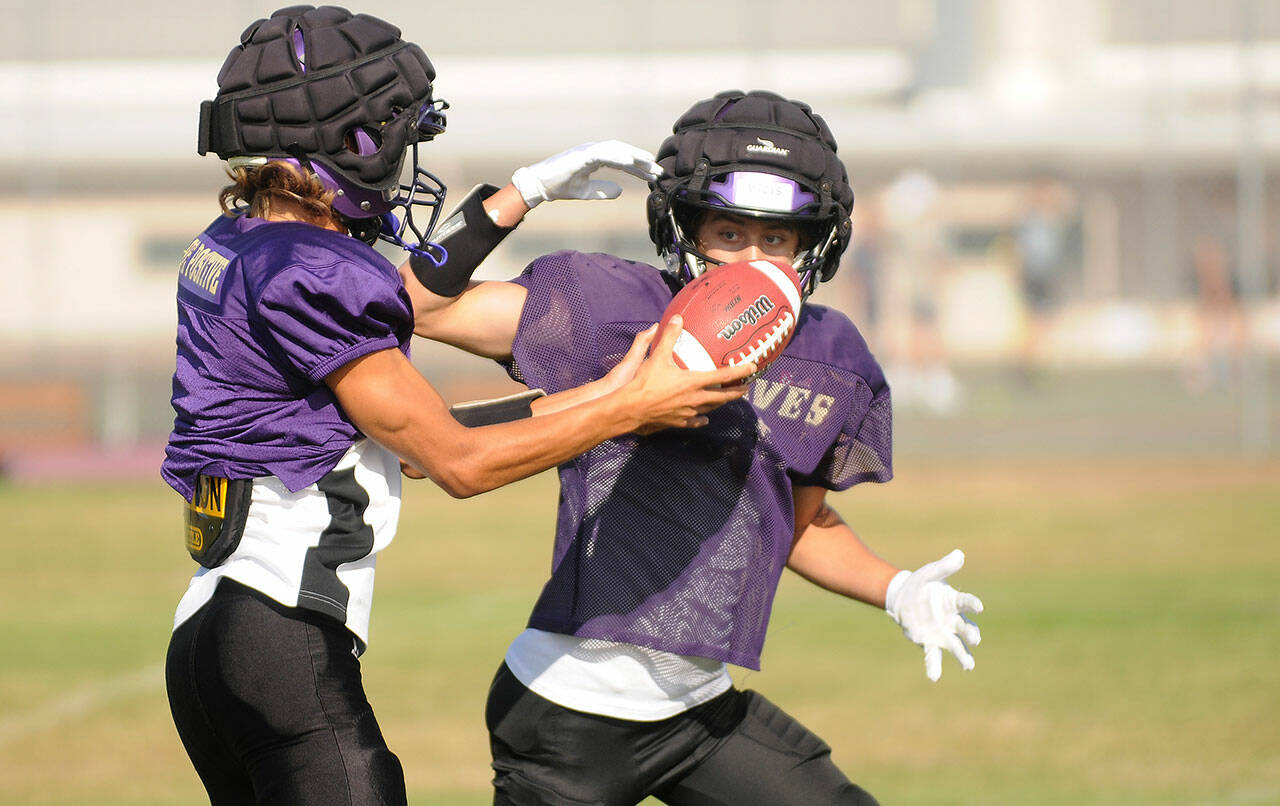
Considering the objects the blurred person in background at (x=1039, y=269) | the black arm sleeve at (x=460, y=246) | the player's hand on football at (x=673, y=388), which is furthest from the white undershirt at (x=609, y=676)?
the blurred person in background at (x=1039, y=269)

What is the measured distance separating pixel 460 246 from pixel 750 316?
71 centimetres

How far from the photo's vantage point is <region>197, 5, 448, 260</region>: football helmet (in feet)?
8.98

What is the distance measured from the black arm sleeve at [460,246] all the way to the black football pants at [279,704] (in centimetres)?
81

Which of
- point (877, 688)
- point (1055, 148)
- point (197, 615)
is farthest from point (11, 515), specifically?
point (1055, 148)

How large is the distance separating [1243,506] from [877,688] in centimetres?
599

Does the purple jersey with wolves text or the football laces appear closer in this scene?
the purple jersey with wolves text

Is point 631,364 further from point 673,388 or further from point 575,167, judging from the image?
point 575,167

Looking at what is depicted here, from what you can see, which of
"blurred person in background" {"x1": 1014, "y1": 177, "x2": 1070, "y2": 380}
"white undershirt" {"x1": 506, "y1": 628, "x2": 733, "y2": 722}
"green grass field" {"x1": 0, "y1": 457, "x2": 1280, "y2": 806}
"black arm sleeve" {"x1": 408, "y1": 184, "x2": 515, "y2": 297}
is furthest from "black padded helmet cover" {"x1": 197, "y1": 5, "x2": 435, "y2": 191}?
"blurred person in background" {"x1": 1014, "y1": 177, "x2": 1070, "y2": 380}

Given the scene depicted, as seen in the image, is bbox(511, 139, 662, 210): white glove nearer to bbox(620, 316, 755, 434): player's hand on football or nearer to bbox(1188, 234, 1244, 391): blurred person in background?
bbox(620, 316, 755, 434): player's hand on football

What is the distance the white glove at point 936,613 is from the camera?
314 cm

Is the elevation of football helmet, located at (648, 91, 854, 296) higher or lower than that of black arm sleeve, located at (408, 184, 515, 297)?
higher

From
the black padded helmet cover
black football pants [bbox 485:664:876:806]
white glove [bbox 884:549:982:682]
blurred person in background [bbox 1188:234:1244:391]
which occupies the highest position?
blurred person in background [bbox 1188:234:1244:391]

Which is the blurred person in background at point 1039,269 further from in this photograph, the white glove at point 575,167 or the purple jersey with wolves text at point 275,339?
the purple jersey with wolves text at point 275,339

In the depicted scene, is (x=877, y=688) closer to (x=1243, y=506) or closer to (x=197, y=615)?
(x=197, y=615)
